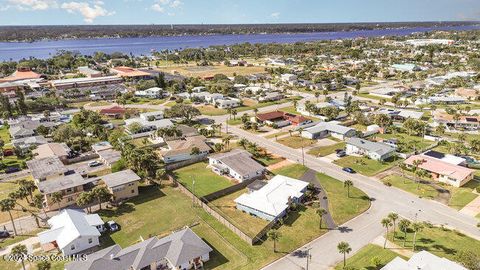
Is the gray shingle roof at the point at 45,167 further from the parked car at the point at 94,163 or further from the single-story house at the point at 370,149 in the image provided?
the single-story house at the point at 370,149

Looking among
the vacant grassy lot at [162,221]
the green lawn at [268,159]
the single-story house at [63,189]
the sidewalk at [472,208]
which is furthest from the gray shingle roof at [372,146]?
the single-story house at [63,189]

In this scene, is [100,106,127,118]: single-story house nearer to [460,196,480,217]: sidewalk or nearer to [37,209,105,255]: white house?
[37,209,105,255]: white house

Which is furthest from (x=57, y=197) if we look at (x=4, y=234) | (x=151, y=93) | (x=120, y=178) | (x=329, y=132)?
(x=151, y=93)

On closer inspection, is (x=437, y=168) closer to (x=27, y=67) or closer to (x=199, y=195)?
(x=199, y=195)

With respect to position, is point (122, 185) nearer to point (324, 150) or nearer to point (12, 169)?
point (12, 169)

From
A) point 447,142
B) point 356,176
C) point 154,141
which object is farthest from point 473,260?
point 154,141

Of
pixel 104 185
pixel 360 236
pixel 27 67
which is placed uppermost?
pixel 27 67
